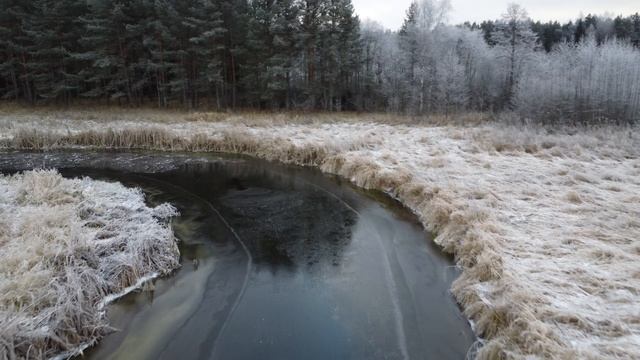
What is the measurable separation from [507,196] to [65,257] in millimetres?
8141

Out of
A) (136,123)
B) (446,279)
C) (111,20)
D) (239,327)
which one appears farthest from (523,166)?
(111,20)

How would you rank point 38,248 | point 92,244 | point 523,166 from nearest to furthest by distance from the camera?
1. point 38,248
2. point 92,244
3. point 523,166

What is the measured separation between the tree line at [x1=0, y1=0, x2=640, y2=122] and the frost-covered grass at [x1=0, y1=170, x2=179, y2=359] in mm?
18206

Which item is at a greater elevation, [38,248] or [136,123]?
[136,123]

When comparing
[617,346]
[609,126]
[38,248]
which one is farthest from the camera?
[609,126]

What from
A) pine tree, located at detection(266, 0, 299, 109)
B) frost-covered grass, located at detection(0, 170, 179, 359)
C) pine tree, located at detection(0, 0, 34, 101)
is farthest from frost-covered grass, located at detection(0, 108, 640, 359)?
pine tree, located at detection(0, 0, 34, 101)

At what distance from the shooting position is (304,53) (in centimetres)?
2764

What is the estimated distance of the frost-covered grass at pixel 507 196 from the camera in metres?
4.54

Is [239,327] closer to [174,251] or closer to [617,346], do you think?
[174,251]

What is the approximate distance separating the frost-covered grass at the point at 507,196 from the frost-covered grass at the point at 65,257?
4.76m

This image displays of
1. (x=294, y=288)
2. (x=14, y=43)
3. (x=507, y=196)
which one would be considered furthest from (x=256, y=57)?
(x=294, y=288)

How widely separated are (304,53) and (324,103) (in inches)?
145

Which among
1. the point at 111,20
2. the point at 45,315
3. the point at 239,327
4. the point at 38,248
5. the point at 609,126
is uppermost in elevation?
the point at 111,20

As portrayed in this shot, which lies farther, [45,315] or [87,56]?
[87,56]
